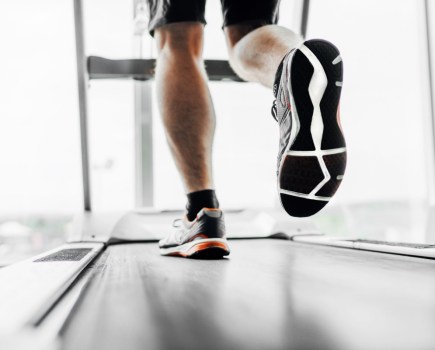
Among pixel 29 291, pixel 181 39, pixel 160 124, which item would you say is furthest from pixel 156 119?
pixel 29 291

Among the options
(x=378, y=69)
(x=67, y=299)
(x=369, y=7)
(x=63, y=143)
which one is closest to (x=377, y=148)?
(x=378, y=69)

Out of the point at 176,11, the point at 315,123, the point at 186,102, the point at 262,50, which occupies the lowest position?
the point at 315,123

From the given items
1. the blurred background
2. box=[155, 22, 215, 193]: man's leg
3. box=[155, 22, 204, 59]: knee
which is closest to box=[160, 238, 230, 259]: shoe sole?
box=[155, 22, 215, 193]: man's leg

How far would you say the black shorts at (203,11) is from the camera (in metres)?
1.21

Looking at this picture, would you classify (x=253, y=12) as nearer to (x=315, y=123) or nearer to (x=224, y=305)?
(x=315, y=123)

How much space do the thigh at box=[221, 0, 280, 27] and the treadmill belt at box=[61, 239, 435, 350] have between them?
0.77m

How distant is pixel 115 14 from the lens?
2502 millimetres

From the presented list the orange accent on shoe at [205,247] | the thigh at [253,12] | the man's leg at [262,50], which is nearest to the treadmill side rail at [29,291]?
the orange accent on shoe at [205,247]

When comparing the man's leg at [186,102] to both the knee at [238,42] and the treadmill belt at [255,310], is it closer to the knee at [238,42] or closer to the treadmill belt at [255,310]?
the knee at [238,42]

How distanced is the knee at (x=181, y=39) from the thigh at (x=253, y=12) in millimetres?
125

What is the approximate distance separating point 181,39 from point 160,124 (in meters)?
1.23

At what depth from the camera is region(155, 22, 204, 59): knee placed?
1243 mm

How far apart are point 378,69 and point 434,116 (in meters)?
0.59

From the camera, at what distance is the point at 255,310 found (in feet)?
1.70
